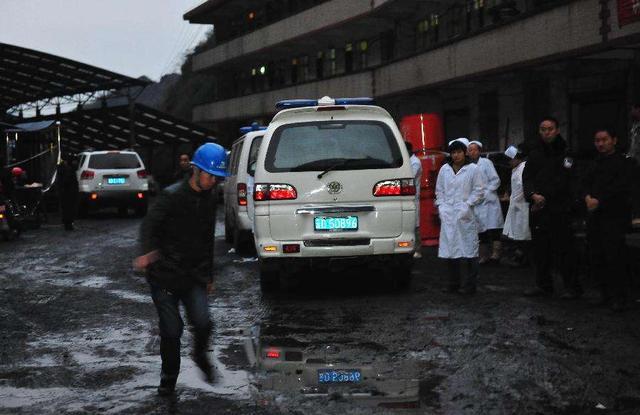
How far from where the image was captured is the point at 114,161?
29.1 meters

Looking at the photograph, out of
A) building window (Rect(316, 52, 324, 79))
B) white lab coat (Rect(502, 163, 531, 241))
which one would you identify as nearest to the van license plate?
white lab coat (Rect(502, 163, 531, 241))

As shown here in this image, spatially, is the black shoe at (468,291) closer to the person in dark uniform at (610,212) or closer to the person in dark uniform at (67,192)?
the person in dark uniform at (610,212)

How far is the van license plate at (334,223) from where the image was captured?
1091cm

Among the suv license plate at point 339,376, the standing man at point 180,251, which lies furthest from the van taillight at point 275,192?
the standing man at point 180,251

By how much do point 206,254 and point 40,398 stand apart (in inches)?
54.1

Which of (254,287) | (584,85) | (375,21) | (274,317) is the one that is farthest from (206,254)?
(375,21)

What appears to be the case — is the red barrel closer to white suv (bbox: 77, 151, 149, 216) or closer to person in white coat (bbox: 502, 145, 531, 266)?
person in white coat (bbox: 502, 145, 531, 266)

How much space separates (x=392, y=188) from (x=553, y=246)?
1.77m

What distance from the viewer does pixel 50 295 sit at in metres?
12.1

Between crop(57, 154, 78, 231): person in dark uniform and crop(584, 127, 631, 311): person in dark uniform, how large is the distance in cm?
1603

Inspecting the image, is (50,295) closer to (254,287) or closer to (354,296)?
(254,287)

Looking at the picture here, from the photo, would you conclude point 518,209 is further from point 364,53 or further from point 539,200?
point 364,53

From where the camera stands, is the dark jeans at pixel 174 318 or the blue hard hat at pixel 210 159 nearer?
the blue hard hat at pixel 210 159

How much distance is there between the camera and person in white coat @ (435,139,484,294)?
11.2 m
